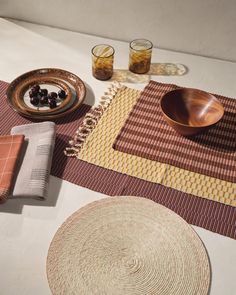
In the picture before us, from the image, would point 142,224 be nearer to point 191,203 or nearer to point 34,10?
point 191,203

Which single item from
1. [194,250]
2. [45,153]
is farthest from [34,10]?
[194,250]

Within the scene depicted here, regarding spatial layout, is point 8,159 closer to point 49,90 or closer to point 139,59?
point 49,90

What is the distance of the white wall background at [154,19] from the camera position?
49.6 inches

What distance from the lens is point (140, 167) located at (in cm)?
95

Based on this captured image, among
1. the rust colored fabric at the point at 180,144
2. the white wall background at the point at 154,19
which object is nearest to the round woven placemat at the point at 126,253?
the rust colored fabric at the point at 180,144

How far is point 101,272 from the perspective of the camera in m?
0.74

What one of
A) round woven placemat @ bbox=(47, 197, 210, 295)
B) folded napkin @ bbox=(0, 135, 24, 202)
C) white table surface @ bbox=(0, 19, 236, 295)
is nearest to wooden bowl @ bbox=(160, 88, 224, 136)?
white table surface @ bbox=(0, 19, 236, 295)

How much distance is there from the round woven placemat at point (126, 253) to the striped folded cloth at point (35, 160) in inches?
4.5

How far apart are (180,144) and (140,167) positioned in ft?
0.43

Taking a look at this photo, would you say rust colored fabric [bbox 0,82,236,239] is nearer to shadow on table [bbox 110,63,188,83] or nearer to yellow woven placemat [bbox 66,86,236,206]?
yellow woven placemat [bbox 66,86,236,206]

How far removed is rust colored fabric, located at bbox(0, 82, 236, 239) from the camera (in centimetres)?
83

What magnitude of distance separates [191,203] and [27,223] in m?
0.37

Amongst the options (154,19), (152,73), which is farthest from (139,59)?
(154,19)

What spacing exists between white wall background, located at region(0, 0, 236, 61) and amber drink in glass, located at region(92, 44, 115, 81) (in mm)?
202
